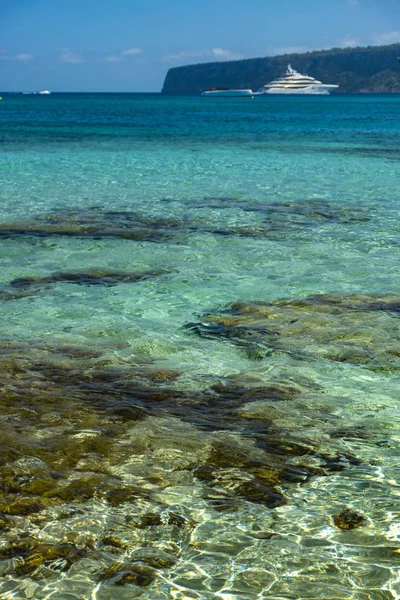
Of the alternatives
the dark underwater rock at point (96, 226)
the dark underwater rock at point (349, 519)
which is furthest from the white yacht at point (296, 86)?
the dark underwater rock at point (349, 519)

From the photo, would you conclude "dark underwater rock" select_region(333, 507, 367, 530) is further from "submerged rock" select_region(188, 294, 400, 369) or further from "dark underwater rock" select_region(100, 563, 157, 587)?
"submerged rock" select_region(188, 294, 400, 369)

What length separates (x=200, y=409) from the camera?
528 centimetres

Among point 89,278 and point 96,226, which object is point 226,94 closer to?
point 96,226

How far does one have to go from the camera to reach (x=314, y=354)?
6.45 m

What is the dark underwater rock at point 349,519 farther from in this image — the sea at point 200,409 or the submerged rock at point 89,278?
the submerged rock at point 89,278

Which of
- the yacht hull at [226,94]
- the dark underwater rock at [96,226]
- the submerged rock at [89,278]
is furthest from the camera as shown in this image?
the yacht hull at [226,94]

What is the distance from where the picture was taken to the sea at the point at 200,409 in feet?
11.5

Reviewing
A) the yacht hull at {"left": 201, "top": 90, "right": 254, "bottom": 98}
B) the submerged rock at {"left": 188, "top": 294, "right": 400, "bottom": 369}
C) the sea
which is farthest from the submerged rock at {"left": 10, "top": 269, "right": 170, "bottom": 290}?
the yacht hull at {"left": 201, "top": 90, "right": 254, "bottom": 98}

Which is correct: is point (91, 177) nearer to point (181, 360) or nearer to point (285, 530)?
point (181, 360)

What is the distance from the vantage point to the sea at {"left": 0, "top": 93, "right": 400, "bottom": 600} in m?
3.50

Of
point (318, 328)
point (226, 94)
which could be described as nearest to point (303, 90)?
point (226, 94)

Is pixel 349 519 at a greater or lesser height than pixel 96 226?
lesser

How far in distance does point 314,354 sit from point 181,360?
1.19 m

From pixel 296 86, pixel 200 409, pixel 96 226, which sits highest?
pixel 296 86
